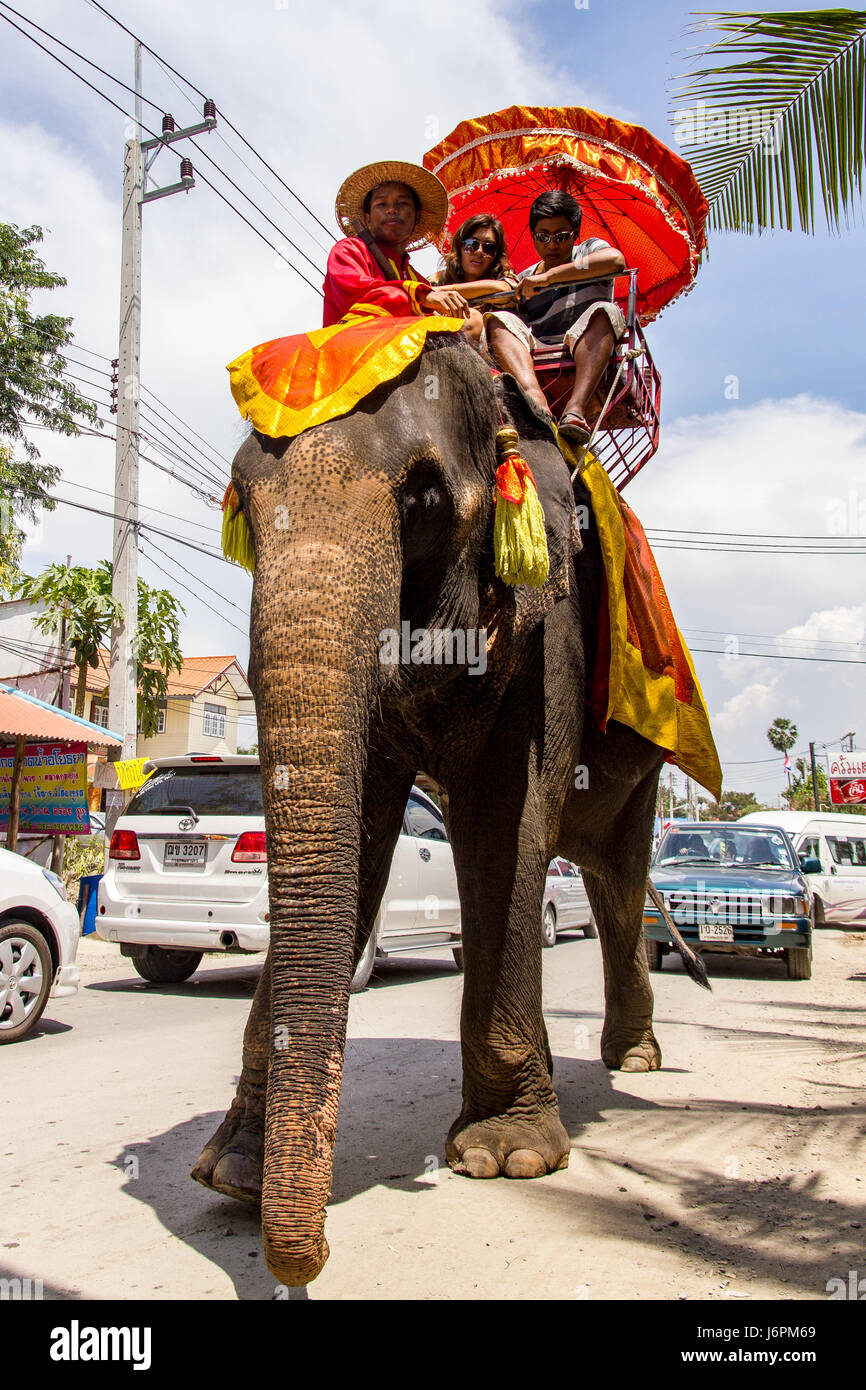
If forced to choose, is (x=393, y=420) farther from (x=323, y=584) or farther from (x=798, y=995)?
(x=798, y=995)

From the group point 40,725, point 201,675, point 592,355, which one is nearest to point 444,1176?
point 592,355

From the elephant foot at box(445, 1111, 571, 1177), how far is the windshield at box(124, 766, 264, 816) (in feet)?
16.5

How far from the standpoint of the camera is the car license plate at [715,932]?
1155 cm

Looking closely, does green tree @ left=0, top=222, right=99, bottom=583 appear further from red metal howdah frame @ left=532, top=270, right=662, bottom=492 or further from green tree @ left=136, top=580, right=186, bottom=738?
red metal howdah frame @ left=532, top=270, right=662, bottom=492

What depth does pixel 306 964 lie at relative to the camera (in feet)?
8.04

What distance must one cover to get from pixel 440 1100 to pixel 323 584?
348 cm

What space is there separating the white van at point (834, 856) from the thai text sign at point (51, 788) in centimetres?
1154

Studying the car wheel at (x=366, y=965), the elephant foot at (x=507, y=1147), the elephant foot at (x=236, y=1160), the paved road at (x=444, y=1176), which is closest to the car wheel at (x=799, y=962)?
the paved road at (x=444, y=1176)

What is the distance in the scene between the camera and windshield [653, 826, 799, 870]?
42.1ft

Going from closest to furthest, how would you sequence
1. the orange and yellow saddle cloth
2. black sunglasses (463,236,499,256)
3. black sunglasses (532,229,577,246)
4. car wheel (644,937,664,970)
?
1. the orange and yellow saddle cloth
2. black sunglasses (463,236,499,256)
3. black sunglasses (532,229,577,246)
4. car wheel (644,937,664,970)

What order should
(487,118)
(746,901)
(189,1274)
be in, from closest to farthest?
1. (189,1274)
2. (487,118)
3. (746,901)

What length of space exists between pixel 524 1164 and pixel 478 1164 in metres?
0.17

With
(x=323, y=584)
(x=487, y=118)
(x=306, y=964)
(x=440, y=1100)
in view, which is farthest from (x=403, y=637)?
(x=487, y=118)

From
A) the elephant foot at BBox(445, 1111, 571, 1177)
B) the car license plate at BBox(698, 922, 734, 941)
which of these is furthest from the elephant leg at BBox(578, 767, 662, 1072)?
the car license plate at BBox(698, 922, 734, 941)
